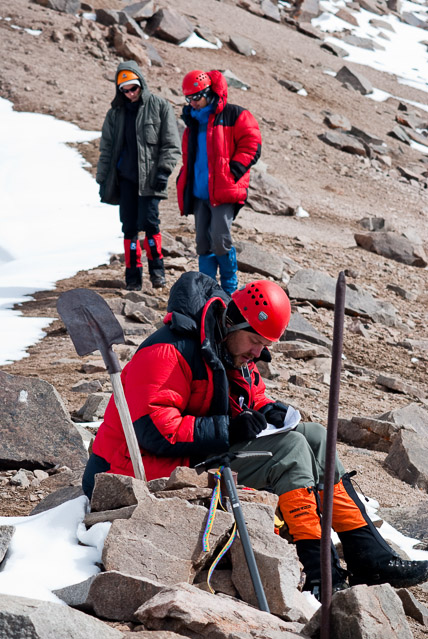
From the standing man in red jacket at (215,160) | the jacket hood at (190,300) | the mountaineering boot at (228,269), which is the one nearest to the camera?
the jacket hood at (190,300)

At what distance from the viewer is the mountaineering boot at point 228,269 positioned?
8.21 metres

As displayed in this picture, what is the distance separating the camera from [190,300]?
3951mm

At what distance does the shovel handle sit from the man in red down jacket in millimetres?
131

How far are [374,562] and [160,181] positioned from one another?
551 centimetres

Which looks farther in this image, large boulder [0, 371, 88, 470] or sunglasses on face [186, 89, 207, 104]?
sunglasses on face [186, 89, 207, 104]

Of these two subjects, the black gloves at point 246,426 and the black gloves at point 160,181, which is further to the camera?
the black gloves at point 160,181

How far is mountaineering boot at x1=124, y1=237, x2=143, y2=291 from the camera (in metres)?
9.04

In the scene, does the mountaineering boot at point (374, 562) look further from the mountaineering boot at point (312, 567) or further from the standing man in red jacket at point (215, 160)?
the standing man in red jacket at point (215, 160)

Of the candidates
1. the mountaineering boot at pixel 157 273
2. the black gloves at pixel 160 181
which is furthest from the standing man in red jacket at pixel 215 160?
the mountaineering boot at pixel 157 273

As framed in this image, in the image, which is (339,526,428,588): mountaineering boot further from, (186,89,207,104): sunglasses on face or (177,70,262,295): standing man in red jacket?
(186,89,207,104): sunglasses on face

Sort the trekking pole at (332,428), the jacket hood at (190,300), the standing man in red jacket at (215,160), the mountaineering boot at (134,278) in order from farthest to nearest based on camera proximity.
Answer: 1. the mountaineering boot at (134,278)
2. the standing man in red jacket at (215,160)
3. the jacket hood at (190,300)
4. the trekking pole at (332,428)

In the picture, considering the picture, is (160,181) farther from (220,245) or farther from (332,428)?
(332,428)

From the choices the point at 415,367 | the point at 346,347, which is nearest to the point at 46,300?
the point at 346,347

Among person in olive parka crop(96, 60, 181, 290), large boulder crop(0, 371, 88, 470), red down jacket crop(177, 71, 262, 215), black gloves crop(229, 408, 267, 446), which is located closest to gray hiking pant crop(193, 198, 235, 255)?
red down jacket crop(177, 71, 262, 215)
